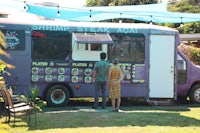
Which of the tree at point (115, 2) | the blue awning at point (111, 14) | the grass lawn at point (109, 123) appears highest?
the tree at point (115, 2)

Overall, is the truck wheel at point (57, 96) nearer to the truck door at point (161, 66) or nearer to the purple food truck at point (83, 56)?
the purple food truck at point (83, 56)

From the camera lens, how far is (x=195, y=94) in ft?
47.5

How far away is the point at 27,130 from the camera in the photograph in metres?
8.46

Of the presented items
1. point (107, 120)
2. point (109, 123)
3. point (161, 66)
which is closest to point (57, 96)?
point (161, 66)

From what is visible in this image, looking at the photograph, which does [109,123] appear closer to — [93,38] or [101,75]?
[101,75]

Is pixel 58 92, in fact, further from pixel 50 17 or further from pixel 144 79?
pixel 50 17

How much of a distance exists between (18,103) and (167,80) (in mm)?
5684

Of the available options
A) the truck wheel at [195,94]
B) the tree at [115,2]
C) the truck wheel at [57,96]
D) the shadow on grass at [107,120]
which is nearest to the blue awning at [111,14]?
the truck wheel at [57,96]

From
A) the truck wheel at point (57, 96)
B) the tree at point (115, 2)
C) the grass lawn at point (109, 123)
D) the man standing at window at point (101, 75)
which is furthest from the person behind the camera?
the tree at point (115, 2)

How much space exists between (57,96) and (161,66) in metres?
3.47

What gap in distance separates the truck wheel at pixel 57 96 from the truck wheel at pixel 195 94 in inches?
171

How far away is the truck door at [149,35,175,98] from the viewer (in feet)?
44.7

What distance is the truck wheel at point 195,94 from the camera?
47.3ft

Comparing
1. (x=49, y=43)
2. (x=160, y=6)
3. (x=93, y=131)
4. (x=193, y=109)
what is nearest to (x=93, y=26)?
(x=49, y=43)
